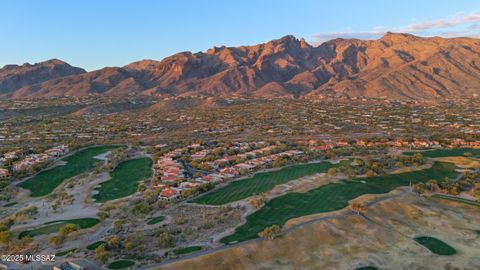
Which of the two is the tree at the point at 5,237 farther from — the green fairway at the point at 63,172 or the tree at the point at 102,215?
the green fairway at the point at 63,172

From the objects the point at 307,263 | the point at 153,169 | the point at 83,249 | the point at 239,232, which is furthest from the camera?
the point at 153,169

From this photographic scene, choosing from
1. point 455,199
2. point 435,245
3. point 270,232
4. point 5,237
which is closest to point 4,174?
point 5,237

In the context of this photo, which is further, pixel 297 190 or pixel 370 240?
pixel 297 190

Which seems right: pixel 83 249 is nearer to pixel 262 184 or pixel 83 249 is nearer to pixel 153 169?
pixel 262 184

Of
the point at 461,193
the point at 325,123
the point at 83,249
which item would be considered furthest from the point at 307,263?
the point at 325,123

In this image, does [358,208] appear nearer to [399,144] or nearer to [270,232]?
[270,232]

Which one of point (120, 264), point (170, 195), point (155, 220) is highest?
point (170, 195)
